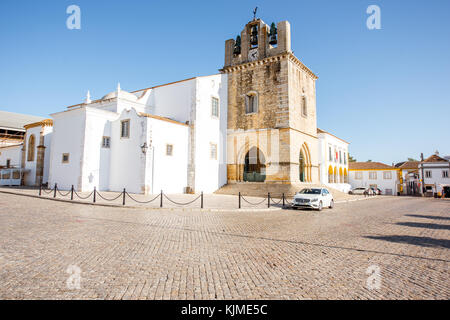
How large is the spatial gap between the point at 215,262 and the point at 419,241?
5592 millimetres

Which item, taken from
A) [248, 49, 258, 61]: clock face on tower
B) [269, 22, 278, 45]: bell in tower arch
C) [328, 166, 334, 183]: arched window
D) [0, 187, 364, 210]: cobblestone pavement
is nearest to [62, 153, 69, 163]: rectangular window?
[0, 187, 364, 210]: cobblestone pavement

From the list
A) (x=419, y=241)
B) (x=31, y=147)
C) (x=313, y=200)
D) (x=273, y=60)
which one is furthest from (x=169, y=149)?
(x=31, y=147)

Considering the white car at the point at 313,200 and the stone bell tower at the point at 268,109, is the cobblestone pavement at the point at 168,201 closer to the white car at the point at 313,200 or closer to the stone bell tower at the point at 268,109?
the white car at the point at 313,200

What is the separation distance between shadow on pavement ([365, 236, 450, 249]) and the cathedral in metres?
14.1

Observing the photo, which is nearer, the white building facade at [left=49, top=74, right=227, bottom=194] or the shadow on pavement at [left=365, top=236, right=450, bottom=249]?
the shadow on pavement at [left=365, top=236, right=450, bottom=249]

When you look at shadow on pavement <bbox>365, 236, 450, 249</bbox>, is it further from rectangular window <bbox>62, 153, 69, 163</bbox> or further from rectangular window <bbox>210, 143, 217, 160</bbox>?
rectangular window <bbox>62, 153, 69, 163</bbox>

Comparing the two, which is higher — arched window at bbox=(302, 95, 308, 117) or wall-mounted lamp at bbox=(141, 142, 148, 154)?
arched window at bbox=(302, 95, 308, 117)

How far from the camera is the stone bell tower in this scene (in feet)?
73.5

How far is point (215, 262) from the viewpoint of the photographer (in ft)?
15.4

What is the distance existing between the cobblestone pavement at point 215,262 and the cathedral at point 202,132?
1261 centimetres

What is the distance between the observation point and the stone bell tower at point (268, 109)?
73.5ft

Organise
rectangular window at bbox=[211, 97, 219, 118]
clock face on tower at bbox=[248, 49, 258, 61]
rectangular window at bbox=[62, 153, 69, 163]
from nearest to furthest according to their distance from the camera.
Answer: rectangular window at bbox=[62, 153, 69, 163] → rectangular window at bbox=[211, 97, 219, 118] → clock face on tower at bbox=[248, 49, 258, 61]

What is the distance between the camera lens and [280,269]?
4340 mm

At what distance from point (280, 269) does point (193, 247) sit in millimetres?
2113
